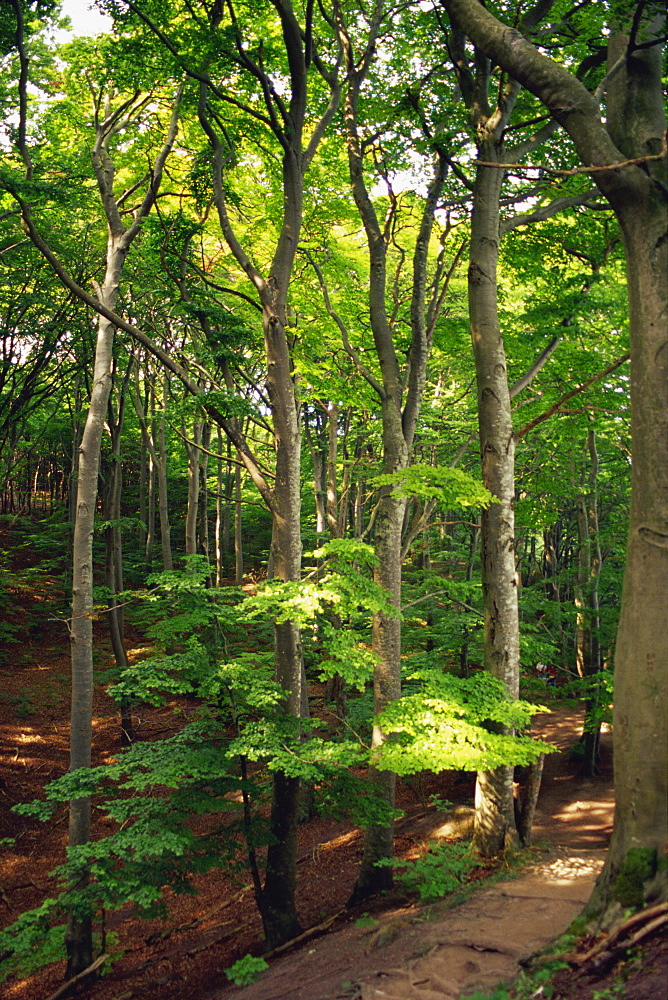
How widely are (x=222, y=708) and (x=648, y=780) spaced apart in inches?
182

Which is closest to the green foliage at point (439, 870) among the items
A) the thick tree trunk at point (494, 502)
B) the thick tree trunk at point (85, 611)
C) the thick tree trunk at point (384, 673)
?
the thick tree trunk at point (494, 502)

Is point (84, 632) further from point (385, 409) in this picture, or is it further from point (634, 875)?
point (634, 875)

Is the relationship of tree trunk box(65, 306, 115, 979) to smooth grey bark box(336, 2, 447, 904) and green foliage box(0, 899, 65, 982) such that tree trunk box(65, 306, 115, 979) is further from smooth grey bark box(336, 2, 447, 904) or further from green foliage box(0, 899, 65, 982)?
smooth grey bark box(336, 2, 447, 904)

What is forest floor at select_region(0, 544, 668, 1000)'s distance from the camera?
15.2ft

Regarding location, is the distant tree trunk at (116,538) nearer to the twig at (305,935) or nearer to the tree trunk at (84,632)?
the tree trunk at (84,632)

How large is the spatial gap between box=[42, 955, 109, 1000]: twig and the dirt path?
199 cm

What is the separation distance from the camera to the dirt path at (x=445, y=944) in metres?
4.47

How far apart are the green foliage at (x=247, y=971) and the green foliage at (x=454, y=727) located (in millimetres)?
2727

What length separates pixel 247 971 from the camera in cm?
647

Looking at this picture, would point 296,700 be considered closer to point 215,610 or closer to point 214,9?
point 215,610

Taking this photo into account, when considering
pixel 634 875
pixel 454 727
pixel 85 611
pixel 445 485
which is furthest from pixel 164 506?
pixel 634 875

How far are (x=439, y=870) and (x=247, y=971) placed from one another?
94.3 inches

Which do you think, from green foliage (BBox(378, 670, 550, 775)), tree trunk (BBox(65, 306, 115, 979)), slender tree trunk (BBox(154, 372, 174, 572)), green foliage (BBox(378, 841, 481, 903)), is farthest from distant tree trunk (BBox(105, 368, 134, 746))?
green foliage (BBox(378, 670, 550, 775))

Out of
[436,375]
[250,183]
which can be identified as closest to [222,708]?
[250,183]
